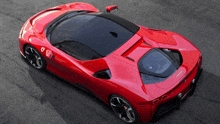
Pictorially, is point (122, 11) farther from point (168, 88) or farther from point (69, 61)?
point (168, 88)

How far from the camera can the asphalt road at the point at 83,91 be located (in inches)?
196

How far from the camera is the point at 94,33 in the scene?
5020mm

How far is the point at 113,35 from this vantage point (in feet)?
16.3

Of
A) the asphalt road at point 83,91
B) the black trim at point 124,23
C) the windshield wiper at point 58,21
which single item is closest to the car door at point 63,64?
the asphalt road at point 83,91

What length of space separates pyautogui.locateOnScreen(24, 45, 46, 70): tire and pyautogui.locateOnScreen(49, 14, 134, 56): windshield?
1.73 feet

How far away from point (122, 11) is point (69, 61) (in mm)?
3493

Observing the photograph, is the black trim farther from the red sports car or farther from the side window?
the side window

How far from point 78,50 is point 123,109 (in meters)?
1.41

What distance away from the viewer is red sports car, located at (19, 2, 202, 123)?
4.35 m

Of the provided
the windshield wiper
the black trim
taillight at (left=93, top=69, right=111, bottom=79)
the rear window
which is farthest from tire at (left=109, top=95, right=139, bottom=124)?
the windshield wiper

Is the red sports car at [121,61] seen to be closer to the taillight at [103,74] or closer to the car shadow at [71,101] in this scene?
the taillight at [103,74]

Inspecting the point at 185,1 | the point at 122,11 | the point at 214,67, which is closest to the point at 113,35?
the point at 214,67

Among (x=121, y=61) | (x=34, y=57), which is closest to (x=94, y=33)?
(x=121, y=61)

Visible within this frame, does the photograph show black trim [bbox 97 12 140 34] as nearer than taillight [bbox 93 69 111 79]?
No
